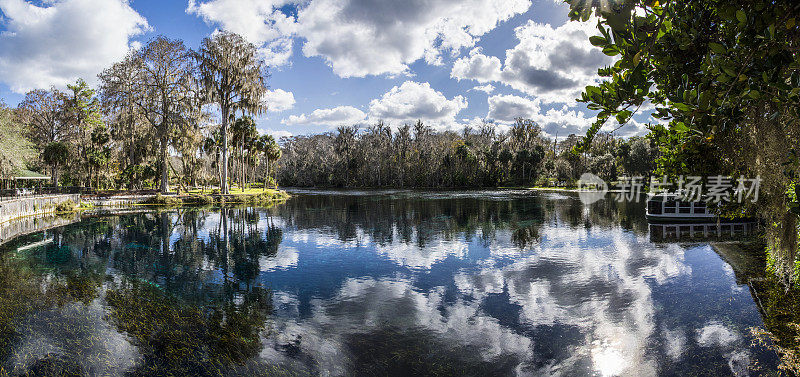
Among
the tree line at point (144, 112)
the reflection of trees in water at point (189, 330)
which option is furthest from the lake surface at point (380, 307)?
the tree line at point (144, 112)

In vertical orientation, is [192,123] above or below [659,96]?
above

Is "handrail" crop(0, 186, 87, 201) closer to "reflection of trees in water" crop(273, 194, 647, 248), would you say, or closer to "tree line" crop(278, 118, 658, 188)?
"reflection of trees in water" crop(273, 194, 647, 248)

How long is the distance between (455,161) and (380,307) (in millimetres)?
68870

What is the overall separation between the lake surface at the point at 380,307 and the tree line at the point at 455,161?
54715 millimetres

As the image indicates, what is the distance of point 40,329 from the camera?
7895 millimetres

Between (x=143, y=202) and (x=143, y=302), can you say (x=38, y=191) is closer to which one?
(x=143, y=202)

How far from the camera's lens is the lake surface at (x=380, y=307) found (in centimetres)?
657

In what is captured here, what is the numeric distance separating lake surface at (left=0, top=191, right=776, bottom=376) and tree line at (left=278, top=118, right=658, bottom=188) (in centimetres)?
5471

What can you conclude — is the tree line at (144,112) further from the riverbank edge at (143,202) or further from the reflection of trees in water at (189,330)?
the reflection of trees in water at (189,330)

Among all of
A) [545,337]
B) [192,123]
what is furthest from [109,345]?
[192,123]

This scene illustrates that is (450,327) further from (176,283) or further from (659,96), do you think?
(176,283)

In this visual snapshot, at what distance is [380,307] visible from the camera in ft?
30.7

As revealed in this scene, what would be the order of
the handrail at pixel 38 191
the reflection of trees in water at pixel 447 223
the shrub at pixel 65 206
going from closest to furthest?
the reflection of trees in water at pixel 447 223
the shrub at pixel 65 206
the handrail at pixel 38 191

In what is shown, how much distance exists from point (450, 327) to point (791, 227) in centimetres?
599
